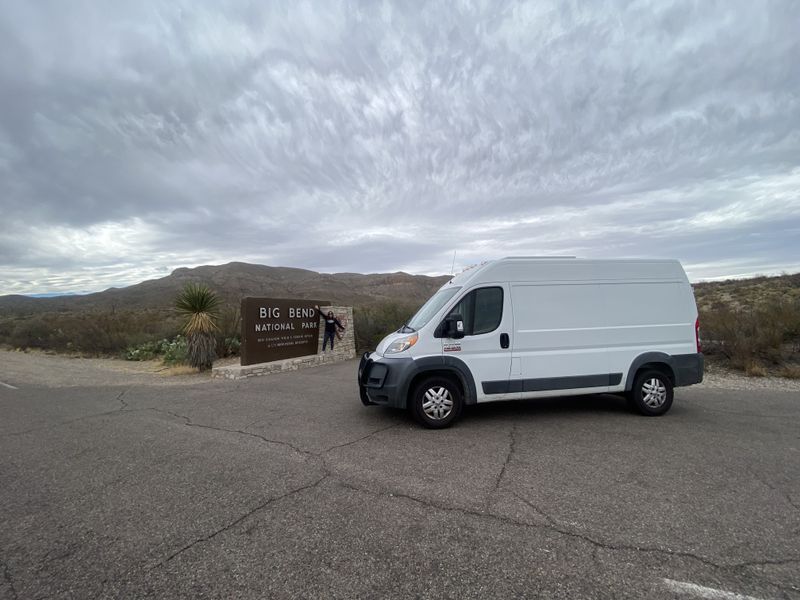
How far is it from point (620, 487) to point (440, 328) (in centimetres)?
279

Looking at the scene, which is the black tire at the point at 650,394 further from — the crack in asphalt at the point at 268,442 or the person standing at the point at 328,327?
the person standing at the point at 328,327

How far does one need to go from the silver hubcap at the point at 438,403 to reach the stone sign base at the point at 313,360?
7167 millimetres

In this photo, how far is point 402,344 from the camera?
5922 millimetres

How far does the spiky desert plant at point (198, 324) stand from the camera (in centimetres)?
1352

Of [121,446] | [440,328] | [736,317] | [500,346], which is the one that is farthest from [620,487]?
[736,317]

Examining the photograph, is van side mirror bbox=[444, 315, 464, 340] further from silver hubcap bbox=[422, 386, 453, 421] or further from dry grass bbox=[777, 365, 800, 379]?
dry grass bbox=[777, 365, 800, 379]

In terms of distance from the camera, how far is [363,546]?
2996mm

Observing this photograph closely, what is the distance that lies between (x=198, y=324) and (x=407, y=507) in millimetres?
11955

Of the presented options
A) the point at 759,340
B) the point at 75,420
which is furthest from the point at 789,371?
the point at 75,420

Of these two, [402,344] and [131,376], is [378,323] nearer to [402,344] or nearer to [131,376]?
[131,376]

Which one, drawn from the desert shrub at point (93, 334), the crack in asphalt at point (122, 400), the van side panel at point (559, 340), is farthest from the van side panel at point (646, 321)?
the desert shrub at point (93, 334)

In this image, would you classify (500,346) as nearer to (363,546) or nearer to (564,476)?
(564,476)

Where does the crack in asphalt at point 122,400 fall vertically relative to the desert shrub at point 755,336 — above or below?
below

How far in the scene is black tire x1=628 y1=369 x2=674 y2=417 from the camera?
6.39 m
